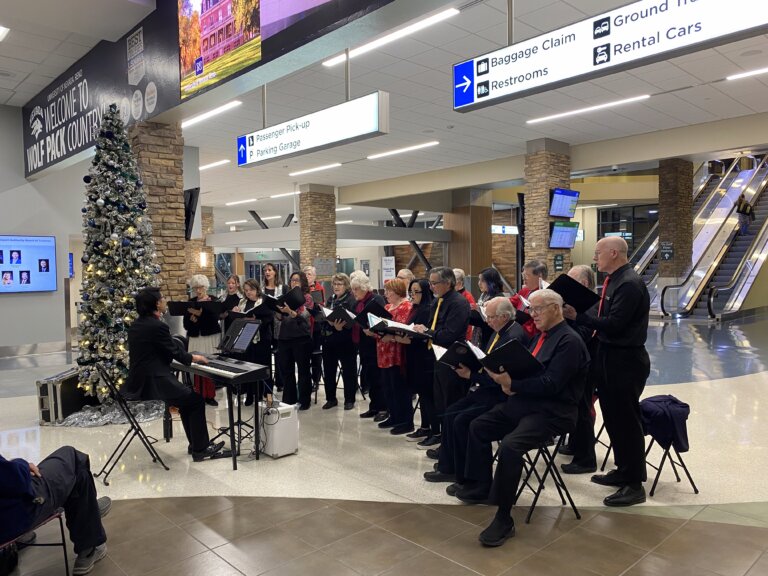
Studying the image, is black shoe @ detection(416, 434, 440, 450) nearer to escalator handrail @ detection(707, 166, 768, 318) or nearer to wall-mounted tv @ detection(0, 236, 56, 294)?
wall-mounted tv @ detection(0, 236, 56, 294)

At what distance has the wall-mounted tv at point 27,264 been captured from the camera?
941 centimetres

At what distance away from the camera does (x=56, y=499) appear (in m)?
2.53

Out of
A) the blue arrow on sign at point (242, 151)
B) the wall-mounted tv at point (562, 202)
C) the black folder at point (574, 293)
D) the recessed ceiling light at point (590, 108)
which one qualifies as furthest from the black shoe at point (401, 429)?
the wall-mounted tv at point (562, 202)

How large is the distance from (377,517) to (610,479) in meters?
1.67

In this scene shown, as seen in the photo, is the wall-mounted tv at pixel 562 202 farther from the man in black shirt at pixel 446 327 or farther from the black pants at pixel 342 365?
the man in black shirt at pixel 446 327

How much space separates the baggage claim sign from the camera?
2740mm

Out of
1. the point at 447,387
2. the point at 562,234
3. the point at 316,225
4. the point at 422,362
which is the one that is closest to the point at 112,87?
the point at 422,362

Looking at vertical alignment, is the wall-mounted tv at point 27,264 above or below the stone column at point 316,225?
below

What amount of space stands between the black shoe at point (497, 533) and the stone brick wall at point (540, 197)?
877 centimetres

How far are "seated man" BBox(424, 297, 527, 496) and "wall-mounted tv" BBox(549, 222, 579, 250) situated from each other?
8033 millimetres

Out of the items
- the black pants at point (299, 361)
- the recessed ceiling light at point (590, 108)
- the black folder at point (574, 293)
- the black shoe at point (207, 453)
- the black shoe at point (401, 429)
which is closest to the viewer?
the black folder at point (574, 293)

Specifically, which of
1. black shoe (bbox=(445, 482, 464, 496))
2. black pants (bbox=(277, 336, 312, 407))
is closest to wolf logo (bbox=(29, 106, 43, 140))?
black pants (bbox=(277, 336, 312, 407))

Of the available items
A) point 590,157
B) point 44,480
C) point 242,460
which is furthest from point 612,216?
point 44,480

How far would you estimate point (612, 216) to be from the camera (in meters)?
24.8
